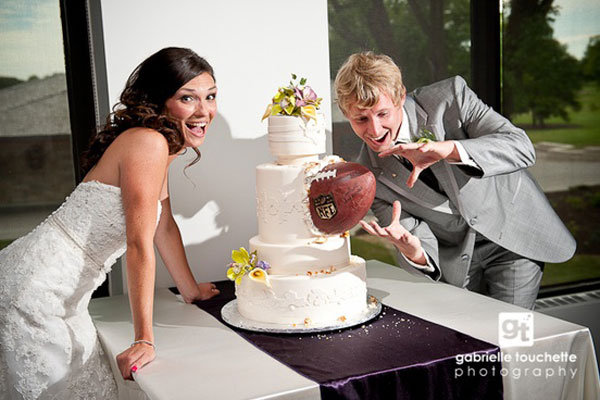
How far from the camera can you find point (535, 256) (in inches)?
113

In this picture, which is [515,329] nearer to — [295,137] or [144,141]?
[295,137]

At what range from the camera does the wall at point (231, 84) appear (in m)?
2.90

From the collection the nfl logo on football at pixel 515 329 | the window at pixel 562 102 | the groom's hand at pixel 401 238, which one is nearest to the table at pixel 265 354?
the nfl logo on football at pixel 515 329

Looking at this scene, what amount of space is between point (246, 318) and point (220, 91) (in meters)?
1.14

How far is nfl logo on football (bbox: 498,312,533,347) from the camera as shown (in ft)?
6.34

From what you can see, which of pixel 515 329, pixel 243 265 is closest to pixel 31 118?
pixel 243 265

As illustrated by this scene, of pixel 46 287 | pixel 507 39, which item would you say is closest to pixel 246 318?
pixel 46 287

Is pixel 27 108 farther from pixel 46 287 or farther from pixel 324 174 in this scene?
pixel 324 174

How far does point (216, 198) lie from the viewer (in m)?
3.03

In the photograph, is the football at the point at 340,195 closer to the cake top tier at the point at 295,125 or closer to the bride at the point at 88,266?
the cake top tier at the point at 295,125

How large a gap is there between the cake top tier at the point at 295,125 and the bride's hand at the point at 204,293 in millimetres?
705

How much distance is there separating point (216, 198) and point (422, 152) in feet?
3.45

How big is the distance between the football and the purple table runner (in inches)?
13.8

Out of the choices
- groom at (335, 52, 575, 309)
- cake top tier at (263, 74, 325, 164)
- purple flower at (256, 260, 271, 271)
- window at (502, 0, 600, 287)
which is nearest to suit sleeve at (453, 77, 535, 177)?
groom at (335, 52, 575, 309)
